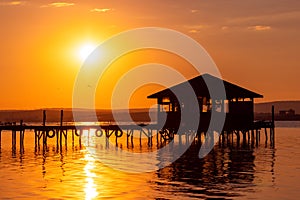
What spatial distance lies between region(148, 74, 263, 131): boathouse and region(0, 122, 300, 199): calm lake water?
1068cm

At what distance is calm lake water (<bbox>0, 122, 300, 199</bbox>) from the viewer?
107 ft

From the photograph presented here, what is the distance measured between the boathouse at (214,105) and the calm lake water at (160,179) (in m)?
10.7

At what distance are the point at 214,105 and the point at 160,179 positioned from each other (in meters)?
27.5

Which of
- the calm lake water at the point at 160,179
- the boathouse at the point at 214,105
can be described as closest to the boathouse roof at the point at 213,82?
the boathouse at the point at 214,105

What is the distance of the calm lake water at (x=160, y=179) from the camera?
32531 mm

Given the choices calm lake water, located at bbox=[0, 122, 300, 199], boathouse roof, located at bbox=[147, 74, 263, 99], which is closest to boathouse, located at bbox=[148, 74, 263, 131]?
boathouse roof, located at bbox=[147, 74, 263, 99]

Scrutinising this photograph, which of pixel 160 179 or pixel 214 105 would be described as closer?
pixel 160 179

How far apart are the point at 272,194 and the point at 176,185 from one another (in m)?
5.64

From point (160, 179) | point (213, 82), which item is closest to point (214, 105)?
point (213, 82)

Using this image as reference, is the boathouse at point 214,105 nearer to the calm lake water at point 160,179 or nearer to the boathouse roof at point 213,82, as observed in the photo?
the boathouse roof at point 213,82

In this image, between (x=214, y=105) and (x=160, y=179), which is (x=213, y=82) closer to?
(x=214, y=105)

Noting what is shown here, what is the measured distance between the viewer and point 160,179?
38.8 m

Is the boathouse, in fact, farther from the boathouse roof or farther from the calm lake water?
the calm lake water

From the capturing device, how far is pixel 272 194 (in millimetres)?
32469
